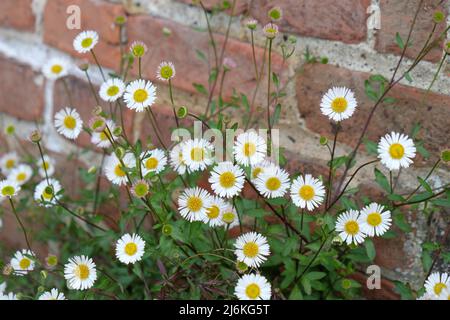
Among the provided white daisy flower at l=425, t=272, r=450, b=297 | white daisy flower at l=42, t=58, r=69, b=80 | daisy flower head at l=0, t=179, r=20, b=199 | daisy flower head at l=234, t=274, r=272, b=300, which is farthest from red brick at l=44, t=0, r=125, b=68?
white daisy flower at l=425, t=272, r=450, b=297

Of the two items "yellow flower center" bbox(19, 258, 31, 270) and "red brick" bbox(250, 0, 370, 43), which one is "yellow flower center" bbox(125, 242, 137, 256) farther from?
"red brick" bbox(250, 0, 370, 43)

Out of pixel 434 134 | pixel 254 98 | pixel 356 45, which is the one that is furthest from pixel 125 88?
pixel 434 134

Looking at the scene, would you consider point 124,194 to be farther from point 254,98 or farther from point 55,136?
point 254,98

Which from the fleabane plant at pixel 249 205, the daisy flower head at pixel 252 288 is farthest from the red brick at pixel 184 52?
the daisy flower head at pixel 252 288

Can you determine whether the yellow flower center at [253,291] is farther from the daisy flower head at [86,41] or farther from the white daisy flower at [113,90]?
the daisy flower head at [86,41]

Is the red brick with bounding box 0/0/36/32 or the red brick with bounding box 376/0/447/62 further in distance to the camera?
the red brick with bounding box 0/0/36/32

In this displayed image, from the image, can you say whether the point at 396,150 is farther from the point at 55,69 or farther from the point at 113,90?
the point at 55,69
